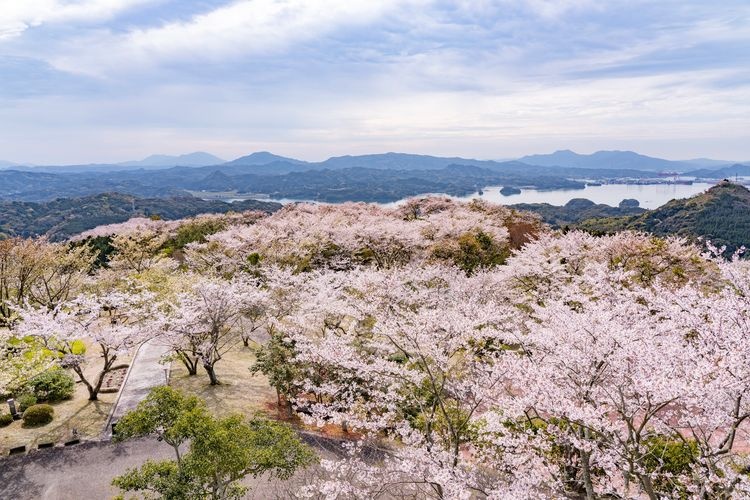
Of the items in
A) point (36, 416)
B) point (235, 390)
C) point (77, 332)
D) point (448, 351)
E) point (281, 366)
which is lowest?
point (235, 390)

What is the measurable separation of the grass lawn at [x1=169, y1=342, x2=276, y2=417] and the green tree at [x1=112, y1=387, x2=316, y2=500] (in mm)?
6448

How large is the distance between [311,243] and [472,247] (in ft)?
35.1

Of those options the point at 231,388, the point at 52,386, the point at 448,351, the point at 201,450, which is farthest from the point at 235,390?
Answer: the point at 448,351

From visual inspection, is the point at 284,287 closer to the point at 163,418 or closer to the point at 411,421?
the point at 411,421

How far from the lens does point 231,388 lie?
18.4 metres

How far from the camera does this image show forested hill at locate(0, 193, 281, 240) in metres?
118

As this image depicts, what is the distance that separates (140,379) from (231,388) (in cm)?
408

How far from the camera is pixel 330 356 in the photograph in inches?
513

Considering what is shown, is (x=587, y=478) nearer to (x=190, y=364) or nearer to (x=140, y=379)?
(x=190, y=364)

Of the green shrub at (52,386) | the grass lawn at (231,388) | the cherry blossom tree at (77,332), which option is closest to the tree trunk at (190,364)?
the grass lawn at (231,388)

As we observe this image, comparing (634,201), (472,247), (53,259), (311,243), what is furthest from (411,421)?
(634,201)

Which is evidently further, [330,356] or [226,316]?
[226,316]

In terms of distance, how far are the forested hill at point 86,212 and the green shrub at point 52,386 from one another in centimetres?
9733

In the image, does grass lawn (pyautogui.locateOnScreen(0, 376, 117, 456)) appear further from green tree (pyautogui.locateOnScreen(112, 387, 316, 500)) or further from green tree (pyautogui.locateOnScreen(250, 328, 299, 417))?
green tree (pyautogui.locateOnScreen(112, 387, 316, 500))
